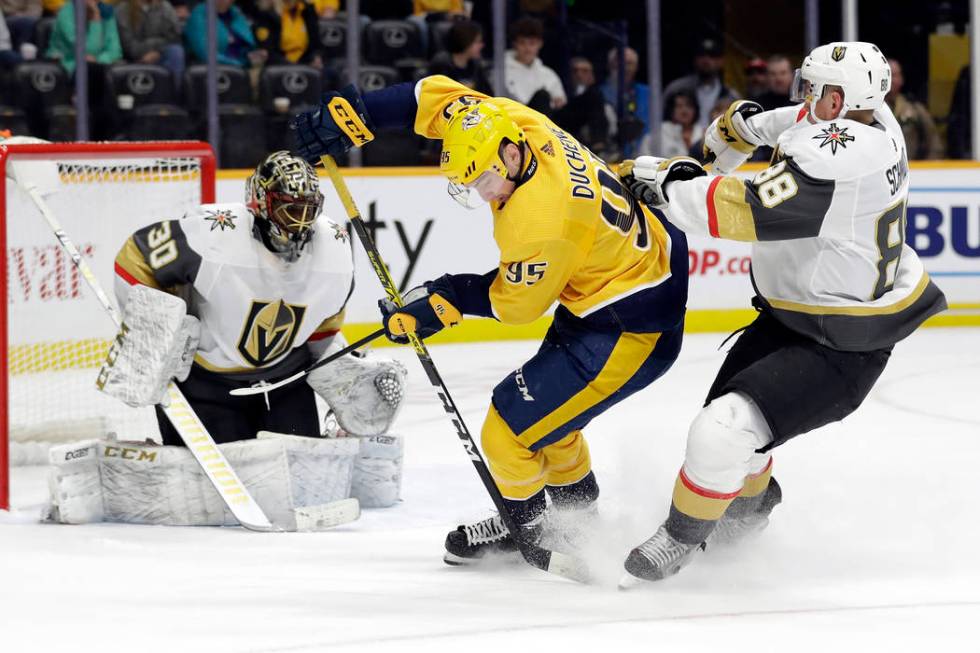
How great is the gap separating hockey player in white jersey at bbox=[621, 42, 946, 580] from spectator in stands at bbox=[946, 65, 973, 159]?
490 cm

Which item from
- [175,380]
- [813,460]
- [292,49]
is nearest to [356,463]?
[175,380]

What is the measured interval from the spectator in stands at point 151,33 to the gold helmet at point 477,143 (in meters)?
4.20

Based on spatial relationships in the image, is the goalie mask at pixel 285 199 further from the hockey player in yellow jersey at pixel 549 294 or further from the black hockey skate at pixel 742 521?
the black hockey skate at pixel 742 521

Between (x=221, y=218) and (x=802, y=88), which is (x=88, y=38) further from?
(x=802, y=88)

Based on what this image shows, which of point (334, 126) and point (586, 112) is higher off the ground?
point (334, 126)

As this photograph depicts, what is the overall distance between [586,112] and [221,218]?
12.4ft

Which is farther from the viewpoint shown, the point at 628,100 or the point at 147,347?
the point at 628,100

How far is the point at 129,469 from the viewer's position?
142 inches

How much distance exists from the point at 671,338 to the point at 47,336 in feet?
7.05

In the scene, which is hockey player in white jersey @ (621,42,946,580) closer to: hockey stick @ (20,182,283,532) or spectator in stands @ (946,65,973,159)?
hockey stick @ (20,182,283,532)

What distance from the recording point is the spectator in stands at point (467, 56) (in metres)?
7.11

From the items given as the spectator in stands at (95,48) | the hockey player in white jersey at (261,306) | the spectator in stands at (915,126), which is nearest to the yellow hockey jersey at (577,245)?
the hockey player in white jersey at (261,306)

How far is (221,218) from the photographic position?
3.72 metres

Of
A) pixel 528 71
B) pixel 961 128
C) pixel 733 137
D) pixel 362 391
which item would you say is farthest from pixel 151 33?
pixel 733 137
